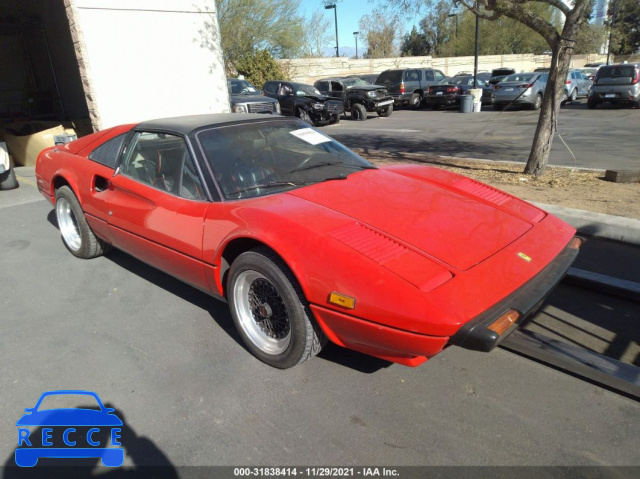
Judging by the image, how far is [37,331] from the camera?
3.27 m

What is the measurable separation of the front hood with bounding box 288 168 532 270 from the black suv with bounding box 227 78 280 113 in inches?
402

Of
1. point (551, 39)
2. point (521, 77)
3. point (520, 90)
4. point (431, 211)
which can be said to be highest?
point (551, 39)

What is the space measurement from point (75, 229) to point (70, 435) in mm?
2818

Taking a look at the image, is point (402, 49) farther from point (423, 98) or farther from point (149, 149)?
point (149, 149)

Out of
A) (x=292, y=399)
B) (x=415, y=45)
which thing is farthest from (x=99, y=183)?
(x=415, y=45)

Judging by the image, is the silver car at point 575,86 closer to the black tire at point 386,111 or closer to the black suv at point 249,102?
the black tire at point 386,111

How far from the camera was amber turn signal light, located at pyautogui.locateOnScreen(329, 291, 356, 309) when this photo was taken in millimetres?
2154

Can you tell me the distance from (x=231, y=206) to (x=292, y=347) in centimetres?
92

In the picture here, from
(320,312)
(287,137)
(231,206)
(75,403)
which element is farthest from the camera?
(287,137)

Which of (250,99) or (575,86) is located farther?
(575,86)

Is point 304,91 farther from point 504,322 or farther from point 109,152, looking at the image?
point 504,322

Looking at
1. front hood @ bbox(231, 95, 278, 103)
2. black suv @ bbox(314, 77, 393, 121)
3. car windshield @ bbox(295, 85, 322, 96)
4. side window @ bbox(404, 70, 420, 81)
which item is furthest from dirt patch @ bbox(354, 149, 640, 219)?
side window @ bbox(404, 70, 420, 81)

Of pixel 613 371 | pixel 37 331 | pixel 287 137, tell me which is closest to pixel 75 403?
pixel 37 331

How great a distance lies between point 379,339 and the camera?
2.16m
